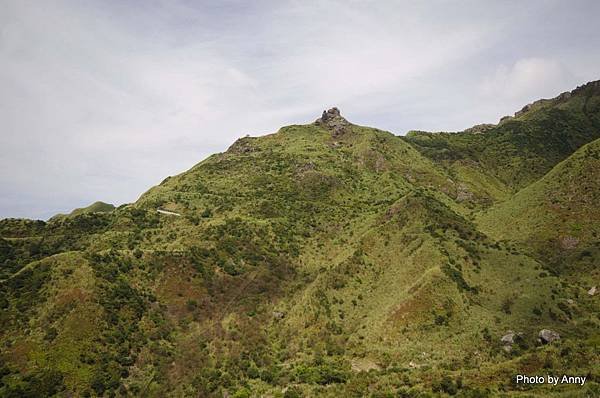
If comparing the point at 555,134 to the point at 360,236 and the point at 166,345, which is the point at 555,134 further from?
the point at 166,345

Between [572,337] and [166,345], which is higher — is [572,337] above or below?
below

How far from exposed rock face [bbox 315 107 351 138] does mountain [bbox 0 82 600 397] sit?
47121 mm

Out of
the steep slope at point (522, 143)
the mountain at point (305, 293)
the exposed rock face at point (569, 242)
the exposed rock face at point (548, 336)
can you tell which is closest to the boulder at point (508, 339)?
the mountain at point (305, 293)

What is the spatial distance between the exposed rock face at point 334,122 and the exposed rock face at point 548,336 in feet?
384

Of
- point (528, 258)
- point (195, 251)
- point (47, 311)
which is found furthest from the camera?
point (195, 251)

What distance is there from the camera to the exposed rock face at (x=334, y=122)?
521 feet

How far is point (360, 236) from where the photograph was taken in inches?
3246

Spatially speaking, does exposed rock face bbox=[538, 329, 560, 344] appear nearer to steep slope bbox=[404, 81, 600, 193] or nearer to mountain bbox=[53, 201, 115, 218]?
steep slope bbox=[404, 81, 600, 193]

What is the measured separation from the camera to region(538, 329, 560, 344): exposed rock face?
47.6 meters

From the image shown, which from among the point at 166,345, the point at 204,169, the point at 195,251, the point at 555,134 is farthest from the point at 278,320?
the point at 555,134

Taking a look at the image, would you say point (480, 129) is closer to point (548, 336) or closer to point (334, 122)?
point (334, 122)

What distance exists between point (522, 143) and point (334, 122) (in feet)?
251

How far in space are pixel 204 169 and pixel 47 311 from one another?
81.2 metres

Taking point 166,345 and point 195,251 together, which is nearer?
point 166,345
